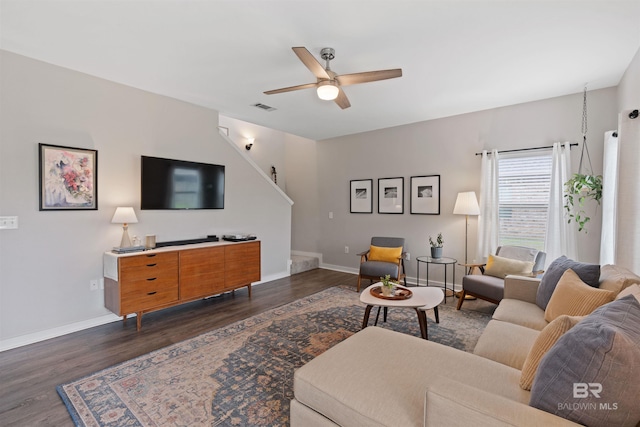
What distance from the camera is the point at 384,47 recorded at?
2.61 metres

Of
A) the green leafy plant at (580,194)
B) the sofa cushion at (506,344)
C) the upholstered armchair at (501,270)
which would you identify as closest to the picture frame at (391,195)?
the upholstered armchair at (501,270)

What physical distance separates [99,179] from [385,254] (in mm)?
3813

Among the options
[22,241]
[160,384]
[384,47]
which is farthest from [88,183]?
[384,47]

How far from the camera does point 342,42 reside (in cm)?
252

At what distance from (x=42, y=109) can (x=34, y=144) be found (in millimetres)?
350

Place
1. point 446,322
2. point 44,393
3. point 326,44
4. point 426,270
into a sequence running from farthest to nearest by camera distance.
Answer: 1. point 426,270
2. point 446,322
3. point 326,44
4. point 44,393

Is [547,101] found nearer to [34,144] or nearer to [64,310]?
[34,144]

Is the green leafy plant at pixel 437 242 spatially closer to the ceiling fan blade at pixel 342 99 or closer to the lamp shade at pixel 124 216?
the ceiling fan blade at pixel 342 99

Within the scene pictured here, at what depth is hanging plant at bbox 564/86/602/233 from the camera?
133 inches

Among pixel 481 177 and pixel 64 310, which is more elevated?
pixel 481 177

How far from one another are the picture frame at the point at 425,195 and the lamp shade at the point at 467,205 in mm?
504

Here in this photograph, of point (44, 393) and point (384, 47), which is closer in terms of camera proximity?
point (44, 393)

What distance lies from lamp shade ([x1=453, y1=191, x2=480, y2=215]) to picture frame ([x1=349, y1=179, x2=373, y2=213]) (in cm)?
162

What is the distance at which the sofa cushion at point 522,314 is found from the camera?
86.2 inches
